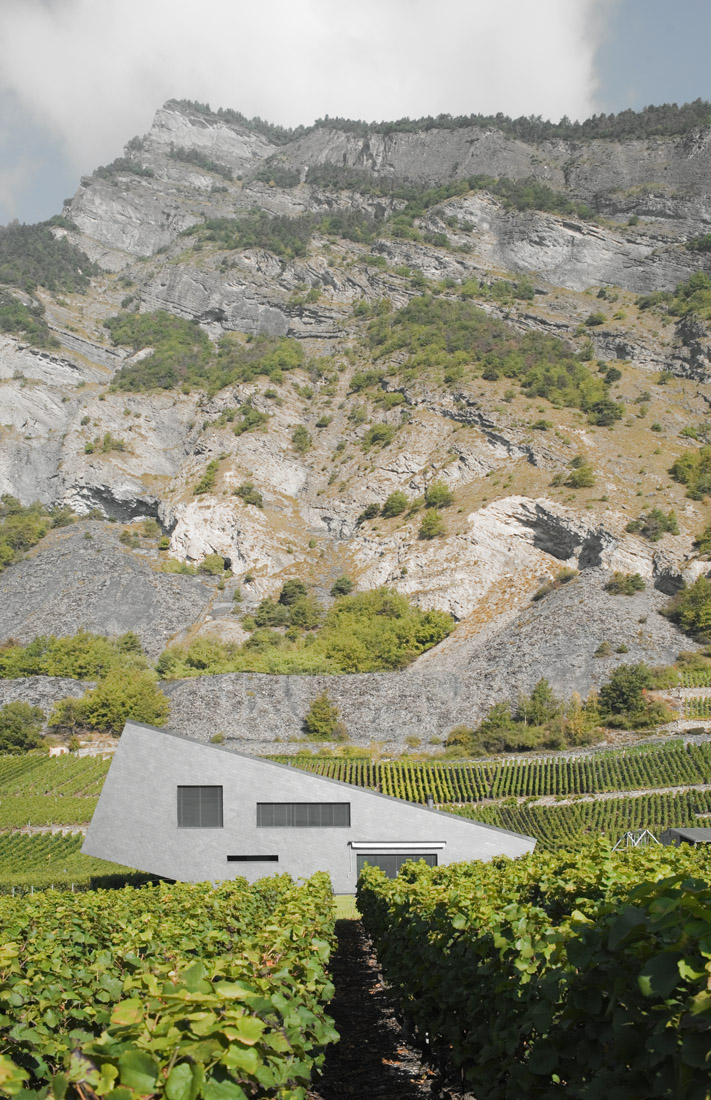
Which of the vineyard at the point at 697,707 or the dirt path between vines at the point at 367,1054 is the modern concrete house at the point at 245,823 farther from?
the vineyard at the point at 697,707

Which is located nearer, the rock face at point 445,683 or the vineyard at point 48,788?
the vineyard at point 48,788

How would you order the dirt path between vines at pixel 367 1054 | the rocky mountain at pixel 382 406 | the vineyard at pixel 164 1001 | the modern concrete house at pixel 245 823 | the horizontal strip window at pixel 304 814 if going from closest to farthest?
the vineyard at pixel 164 1001, the dirt path between vines at pixel 367 1054, the modern concrete house at pixel 245 823, the horizontal strip window at pixel 304 814, the rocky mountain at pixel 382 406

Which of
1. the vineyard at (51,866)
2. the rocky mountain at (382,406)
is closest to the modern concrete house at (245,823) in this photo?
the vineyard at (51,866)

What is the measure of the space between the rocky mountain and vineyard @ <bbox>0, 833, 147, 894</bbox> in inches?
889

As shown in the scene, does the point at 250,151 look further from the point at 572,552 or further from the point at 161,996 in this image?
the point at 161,996

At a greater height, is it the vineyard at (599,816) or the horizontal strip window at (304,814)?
the horizontal strip window at (304,814)

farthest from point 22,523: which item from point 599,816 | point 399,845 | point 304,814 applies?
point 399,845

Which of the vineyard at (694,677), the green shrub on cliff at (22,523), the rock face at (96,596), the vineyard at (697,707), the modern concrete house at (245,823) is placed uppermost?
the green shrub on cliff at (22,523)

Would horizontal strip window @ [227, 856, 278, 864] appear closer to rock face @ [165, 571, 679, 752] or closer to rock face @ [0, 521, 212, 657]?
rock face @ [165, 571, 679, 752]

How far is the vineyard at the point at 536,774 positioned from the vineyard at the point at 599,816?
2588 millimetres

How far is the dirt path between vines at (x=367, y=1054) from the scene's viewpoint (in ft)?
25.3

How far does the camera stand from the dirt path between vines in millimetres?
7727

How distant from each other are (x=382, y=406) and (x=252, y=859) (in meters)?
82.9

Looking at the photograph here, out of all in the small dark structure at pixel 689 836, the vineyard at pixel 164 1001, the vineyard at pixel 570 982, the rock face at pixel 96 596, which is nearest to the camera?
the vineyard at pixel 570 982
